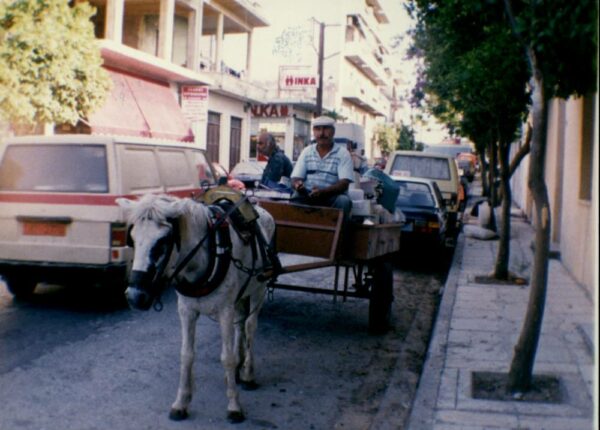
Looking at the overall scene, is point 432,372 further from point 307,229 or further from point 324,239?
point 307,229

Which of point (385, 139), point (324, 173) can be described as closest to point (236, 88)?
point (324, 173)

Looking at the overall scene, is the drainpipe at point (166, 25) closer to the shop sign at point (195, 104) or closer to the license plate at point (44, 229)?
the shop sign at point (195, 104)

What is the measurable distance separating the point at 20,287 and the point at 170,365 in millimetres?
3264

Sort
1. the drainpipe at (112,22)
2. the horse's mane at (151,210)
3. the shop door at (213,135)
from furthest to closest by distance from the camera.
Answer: the shop door at (213,135), the drainpipe at (112,22), the horse's mane at (151,210)

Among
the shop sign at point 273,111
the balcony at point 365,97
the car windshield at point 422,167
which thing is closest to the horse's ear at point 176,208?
the car windshield at point 422,167

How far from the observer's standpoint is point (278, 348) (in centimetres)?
673

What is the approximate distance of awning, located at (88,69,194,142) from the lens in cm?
2008

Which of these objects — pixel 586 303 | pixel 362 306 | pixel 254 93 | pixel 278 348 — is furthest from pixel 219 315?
pixel 254 93

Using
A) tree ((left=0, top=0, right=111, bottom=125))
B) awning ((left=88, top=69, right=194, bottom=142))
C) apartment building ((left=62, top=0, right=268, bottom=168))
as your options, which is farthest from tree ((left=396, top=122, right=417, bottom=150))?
A: tree ((left=0, top=0, right=111, bottom=125))

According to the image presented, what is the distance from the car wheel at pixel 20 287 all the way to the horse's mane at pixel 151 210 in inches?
185

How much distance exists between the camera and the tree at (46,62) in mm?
13219

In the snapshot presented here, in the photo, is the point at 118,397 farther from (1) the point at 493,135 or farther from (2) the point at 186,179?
(1) the point at 493,135

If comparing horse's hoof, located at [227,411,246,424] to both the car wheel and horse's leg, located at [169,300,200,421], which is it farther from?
the car wheel

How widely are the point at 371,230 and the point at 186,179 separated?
3.72 m
